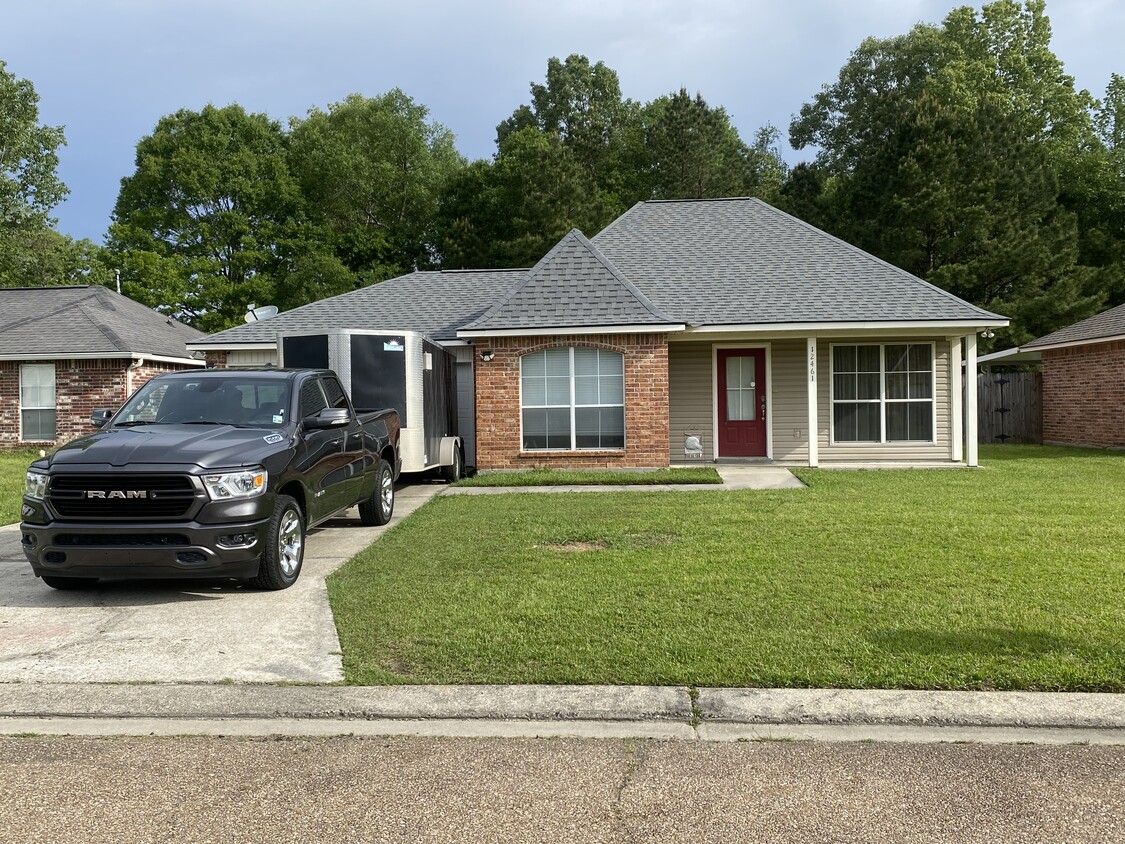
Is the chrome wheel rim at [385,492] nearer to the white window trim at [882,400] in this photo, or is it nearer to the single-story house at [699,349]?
the single-story house at [699,349]

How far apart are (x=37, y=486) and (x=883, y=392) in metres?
14.7

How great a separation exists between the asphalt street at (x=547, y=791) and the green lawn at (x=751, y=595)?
78 cm

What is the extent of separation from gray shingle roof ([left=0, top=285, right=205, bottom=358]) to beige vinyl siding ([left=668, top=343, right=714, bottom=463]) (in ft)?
46.5

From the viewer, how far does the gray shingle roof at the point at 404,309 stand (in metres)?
19.4

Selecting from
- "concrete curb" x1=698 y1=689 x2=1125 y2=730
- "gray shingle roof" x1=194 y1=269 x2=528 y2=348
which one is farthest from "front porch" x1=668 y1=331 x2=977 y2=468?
"concrete curb" x1=698 y1=689 x2=1125 y2=730

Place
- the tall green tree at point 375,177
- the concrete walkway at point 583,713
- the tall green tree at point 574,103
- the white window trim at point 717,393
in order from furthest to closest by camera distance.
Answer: the tall green tree at point 574,103
the tall green tree at point 375,177
the white window trim at point 717,393
the concrete walkway at point 583,713

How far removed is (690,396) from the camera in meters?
17.7

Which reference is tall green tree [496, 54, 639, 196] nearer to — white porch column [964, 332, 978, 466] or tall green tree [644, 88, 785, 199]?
tall green tree [644, 88, 785, 199]

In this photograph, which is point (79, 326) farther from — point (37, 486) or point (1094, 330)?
point (1094, 330)

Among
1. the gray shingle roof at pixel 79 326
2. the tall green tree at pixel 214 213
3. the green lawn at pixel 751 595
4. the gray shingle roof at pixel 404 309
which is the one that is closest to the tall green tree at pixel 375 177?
the tall green tree at pixel 214 213

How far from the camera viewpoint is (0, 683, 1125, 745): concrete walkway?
434cm

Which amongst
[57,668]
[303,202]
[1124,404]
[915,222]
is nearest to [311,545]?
[57,668]

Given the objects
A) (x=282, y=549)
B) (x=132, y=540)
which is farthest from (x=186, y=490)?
(x=282, y=549)

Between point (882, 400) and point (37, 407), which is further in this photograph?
point (37, 407)
